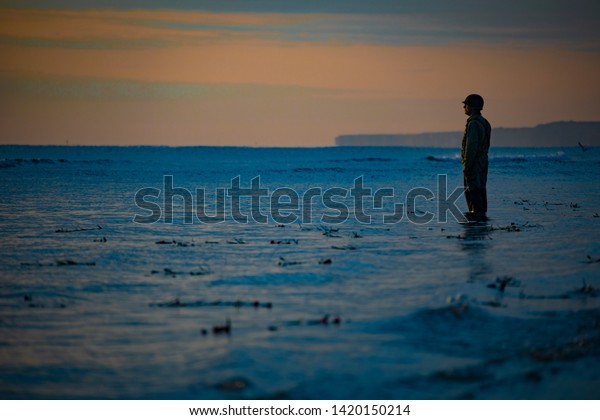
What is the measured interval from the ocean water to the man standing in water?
0.70m

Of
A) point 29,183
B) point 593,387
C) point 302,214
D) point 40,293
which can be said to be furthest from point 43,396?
point 29,183

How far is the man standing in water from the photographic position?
1418cm

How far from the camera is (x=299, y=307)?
6.43 meters

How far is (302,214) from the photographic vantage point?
48.8 feet

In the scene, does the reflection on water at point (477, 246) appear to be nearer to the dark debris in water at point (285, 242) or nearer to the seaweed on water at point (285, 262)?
the seaweed on water at point (285, 262)

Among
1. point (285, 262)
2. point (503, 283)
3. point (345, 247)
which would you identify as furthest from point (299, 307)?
point (345, 247)

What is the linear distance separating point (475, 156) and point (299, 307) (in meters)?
8.75

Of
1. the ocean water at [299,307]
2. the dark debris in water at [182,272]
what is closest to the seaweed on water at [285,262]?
the ocean water at [299,307]

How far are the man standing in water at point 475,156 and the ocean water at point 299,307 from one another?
2.31 feet

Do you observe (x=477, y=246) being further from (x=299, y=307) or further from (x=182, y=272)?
(x=299, y=307)

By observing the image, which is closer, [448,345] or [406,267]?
[448,345]
